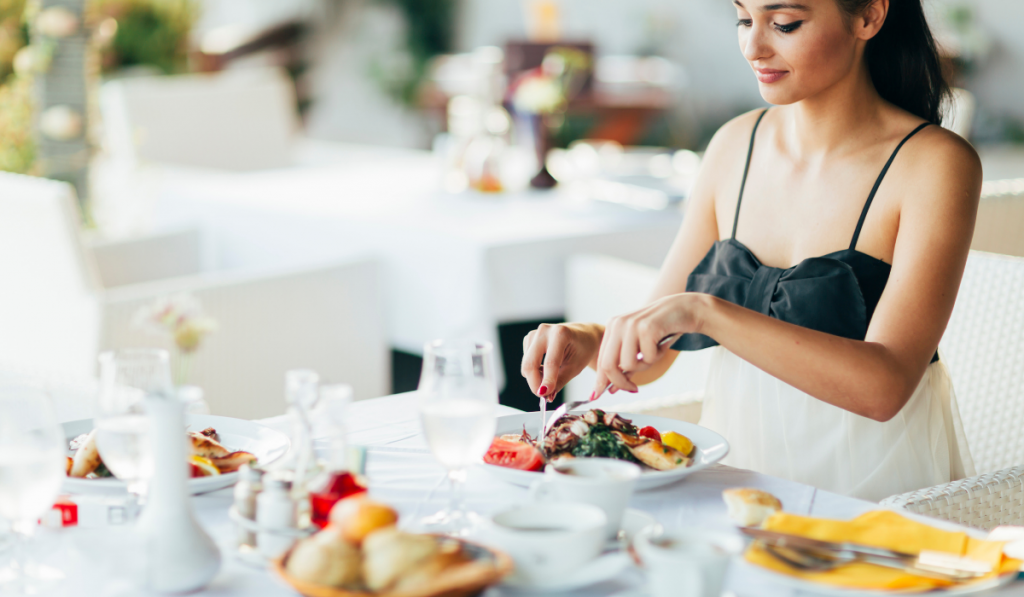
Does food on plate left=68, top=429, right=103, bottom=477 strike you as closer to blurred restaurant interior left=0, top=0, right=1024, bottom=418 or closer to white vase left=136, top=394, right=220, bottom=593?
white vase left=136, top=394, right=220, bottom=593

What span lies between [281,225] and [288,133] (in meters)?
1.94

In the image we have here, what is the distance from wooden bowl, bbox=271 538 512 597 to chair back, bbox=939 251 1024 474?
1.23 meters

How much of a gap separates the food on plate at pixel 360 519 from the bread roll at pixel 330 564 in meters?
0.01

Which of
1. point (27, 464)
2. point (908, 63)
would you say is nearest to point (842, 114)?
point (908, 63)

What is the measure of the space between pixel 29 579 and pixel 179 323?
118 cm

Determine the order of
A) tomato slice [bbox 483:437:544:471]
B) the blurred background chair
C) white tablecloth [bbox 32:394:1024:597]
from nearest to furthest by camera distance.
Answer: white tablecloth [bbox 32:394:1024:597] < tomato slice [bbox 483:437:544:471] < the blurred background chair

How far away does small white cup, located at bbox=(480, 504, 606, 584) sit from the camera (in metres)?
0.80

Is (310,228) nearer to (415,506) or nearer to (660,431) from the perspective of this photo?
(660,431)

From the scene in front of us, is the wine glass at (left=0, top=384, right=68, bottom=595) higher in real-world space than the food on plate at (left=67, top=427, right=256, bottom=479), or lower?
higher

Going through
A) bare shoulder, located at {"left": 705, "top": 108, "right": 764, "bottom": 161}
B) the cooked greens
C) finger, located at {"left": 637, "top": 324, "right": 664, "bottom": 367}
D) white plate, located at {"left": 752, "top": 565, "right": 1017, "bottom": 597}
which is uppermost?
bare shoulder, located at {"left": 705, "top": 108, "right": 764, "bottom": 161}

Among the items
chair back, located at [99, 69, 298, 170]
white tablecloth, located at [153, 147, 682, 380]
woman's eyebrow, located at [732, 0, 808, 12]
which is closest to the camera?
woman's eyebrow, located at [732, 0, 808, 12]

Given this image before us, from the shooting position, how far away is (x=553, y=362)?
124cm

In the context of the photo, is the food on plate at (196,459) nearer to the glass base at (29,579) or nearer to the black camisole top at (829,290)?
the glass base at (29,579)

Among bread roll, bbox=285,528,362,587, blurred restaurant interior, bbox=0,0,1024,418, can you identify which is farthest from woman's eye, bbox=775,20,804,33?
bread roll, bbox=285,528,362,587
